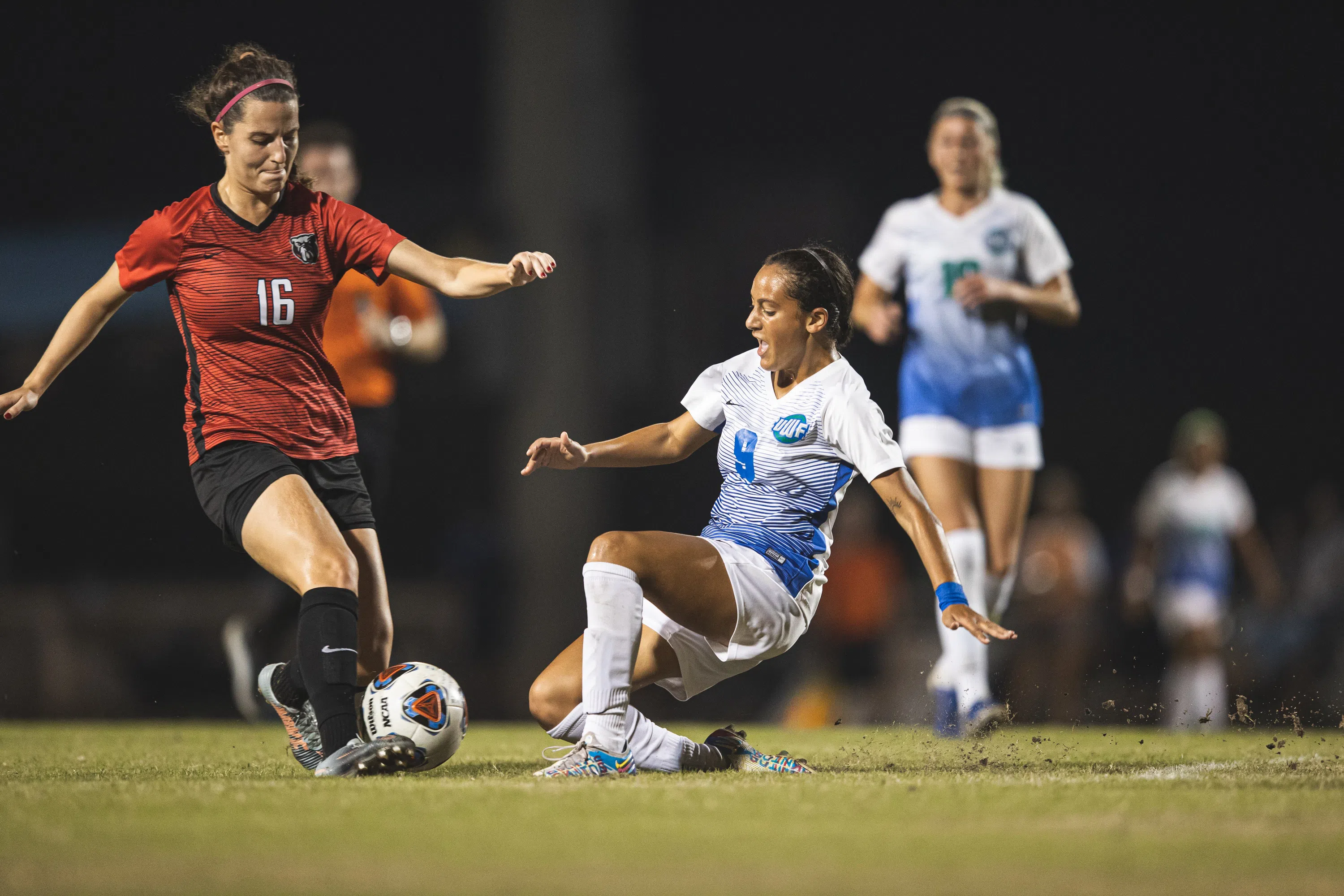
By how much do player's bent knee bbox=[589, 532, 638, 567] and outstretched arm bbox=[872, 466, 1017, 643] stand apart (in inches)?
26.5

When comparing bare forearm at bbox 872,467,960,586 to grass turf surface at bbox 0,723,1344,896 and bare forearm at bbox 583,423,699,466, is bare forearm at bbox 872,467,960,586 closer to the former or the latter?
grass turf surface at bbox 0,723,1344,896

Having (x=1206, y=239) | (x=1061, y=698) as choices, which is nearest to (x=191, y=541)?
(x=1061, y=698)

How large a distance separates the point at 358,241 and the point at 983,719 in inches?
109

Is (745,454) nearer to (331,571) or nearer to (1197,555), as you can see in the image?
(331,571)

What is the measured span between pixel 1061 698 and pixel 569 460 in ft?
22.2

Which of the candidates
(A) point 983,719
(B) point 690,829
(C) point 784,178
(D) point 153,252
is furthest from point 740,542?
(C) point 784,178

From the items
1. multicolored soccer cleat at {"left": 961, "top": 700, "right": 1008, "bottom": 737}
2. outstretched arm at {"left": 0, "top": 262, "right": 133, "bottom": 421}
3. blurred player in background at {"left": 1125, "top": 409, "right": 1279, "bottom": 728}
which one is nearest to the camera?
outstretched arm at {"left": 0, "top": 262, "right": 133, "bottom": 421}

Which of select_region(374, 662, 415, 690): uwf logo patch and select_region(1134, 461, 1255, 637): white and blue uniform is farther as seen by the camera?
select_region(1134, 461, 1255, 637): white and blue uniform

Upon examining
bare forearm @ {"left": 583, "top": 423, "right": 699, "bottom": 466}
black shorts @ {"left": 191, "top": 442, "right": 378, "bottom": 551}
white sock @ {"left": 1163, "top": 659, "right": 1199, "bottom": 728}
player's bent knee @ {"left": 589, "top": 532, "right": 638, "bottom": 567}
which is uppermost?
bare forearm @ {"left": 583, "top": 423, "right": 699, "bottom": 466}

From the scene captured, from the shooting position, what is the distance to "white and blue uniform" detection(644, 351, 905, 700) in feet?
13.6

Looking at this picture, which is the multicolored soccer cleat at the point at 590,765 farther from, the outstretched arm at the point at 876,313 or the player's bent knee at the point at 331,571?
the outstretched arm at the point at 876,313

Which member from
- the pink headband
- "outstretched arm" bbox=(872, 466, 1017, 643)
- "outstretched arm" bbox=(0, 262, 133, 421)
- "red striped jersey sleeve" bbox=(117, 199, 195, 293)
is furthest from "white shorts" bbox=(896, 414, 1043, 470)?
"outstretched arm" bbox=(0, 262, 133, 421)

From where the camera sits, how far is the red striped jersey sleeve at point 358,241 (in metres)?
4.42

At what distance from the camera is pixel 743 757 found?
442 centimetres
